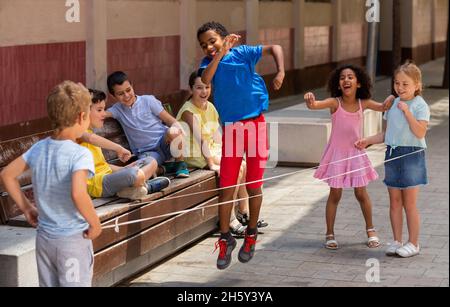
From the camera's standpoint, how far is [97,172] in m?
6.36

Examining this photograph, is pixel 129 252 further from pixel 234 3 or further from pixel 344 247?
pixel 234 3

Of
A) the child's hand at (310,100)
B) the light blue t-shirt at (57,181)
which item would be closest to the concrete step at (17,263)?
the light blue t-shirt at (57,181)

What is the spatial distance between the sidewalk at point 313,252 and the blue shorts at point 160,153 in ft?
2.38

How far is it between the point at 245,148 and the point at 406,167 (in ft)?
4.19

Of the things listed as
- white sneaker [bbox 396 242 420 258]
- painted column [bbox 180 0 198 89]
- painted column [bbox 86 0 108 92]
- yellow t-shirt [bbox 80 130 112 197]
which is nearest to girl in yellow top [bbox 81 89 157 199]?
yellow t-shirt [bbox 80 130 112 197]

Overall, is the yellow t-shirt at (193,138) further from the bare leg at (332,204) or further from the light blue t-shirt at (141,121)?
the bare leg at (332,204)

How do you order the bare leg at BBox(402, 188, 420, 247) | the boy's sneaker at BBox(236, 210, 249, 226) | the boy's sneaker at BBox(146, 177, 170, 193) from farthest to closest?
the boy's sneaker at BBox(236, 210, 249, 226) → the bare leg at BBox(402, 188, 420, 247) → the boy's sneaker at BBox(146, 177, 170, 193)

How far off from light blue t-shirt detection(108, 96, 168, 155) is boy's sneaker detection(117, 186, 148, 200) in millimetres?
1173

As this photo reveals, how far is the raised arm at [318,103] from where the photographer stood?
22.2 ft

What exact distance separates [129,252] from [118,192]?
1.48 feet

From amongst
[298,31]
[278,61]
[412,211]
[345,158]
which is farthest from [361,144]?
[298,31]

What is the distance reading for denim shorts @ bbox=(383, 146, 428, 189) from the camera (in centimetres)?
663

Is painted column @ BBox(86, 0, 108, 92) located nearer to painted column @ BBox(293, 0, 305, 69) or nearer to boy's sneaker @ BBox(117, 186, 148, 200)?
boy's sneaker @ BBox(117, 186, 148, 200)
